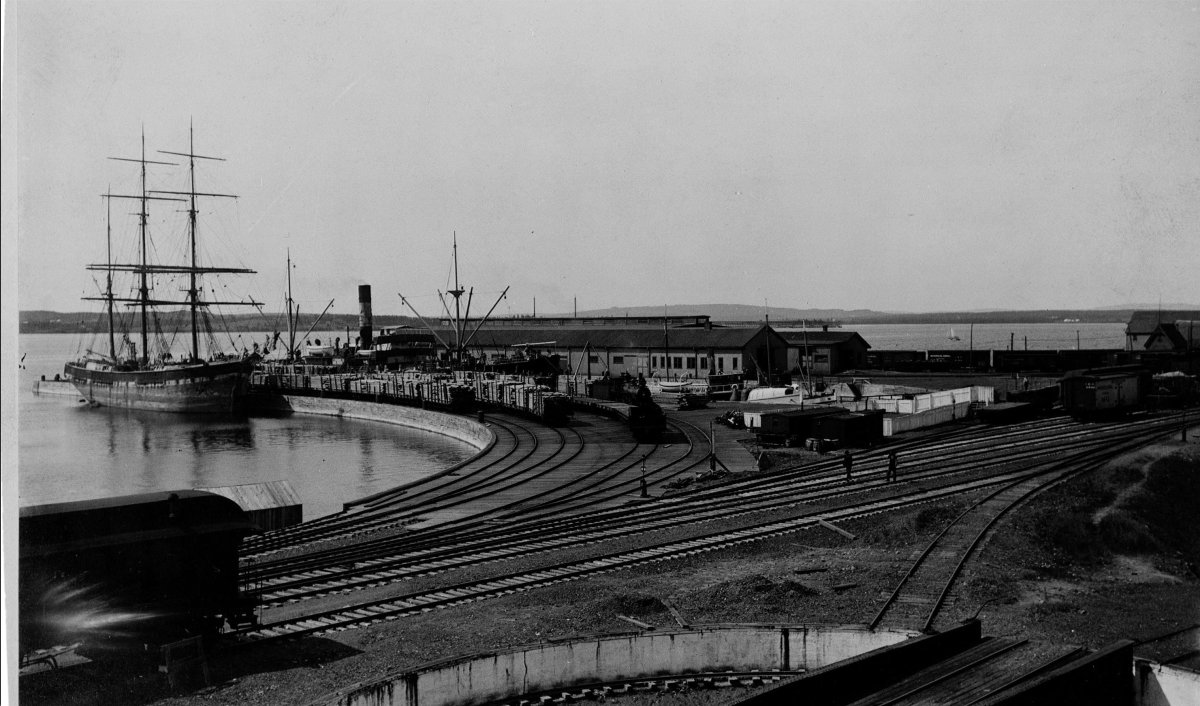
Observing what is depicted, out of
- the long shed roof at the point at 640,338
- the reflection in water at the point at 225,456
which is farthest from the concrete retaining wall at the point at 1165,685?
the long shed roof at the point at 640,338

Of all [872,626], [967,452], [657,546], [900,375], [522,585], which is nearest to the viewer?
[872,626]

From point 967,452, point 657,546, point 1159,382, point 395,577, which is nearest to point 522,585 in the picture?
point 395,577

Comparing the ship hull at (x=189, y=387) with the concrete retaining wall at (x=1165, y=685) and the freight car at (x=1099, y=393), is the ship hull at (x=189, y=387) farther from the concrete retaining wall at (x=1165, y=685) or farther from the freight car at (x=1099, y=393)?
the concrete retaining wall at (x=1165, y=685)

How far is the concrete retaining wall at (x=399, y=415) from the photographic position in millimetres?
50312

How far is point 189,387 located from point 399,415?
1011 inches

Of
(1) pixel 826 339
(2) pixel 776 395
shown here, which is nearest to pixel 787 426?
(2) pixel 776 395

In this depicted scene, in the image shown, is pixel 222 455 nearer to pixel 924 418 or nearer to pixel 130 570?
pixel 924 418

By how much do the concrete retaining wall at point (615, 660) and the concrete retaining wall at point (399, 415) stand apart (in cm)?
2928

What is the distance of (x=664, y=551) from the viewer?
741 inches

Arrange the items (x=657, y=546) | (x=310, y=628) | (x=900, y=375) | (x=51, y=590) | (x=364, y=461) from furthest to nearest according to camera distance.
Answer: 1. (x=900, y=375)
2. (x=364, y=461)
3. (x=657, y=546)
4. (x=310, y=628)
5. (x=51, y=590)

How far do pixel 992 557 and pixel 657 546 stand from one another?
6688mm

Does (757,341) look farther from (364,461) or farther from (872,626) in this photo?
(872,626)

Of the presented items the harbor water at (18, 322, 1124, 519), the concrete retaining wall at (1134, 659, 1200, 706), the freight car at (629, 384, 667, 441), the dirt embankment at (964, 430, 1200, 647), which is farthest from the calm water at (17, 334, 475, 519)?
the concrete retaining wall at (1134, 659, 1200, 706)

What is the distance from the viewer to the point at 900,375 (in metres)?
63.7
